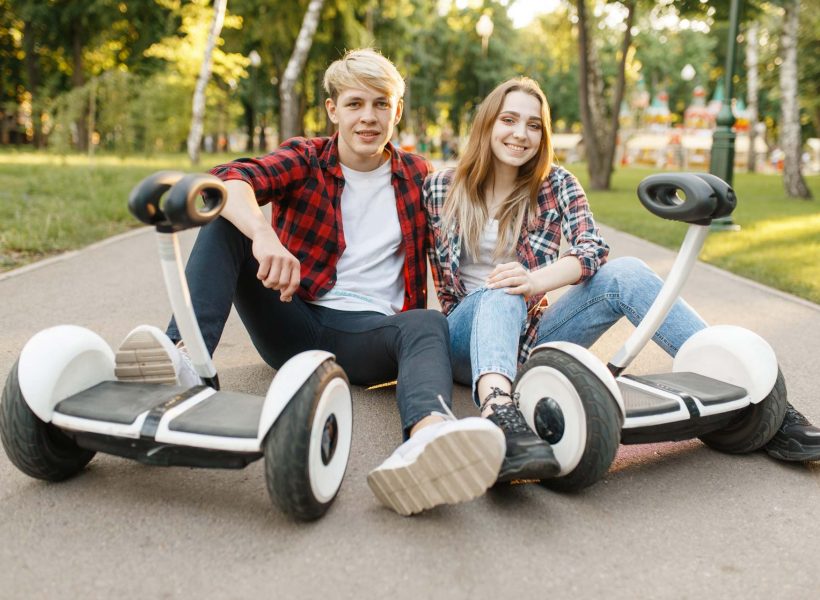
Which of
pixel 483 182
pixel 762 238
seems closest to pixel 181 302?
pixel 483 182

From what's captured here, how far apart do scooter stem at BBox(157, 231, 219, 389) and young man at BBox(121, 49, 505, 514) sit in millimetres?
52

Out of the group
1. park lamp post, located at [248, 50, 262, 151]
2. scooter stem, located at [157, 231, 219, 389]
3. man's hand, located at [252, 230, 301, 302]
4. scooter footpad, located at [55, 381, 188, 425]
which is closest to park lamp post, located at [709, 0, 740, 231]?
man's hand, located at [252, 230, 301, 302]

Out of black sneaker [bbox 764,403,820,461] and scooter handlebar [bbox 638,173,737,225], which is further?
black sneaker [bbox 764,403,820,461]

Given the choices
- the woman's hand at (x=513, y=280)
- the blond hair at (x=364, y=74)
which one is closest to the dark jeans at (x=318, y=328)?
the woman's hand at (x=513, y=280)

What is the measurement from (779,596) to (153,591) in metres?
1.44

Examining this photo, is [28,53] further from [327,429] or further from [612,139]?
[327,429]

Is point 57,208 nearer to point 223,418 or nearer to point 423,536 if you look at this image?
point 223,418

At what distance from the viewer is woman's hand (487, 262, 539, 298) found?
262 centimetres

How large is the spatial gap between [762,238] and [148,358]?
26.3ft

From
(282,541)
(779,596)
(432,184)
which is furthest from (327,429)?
(432,184)

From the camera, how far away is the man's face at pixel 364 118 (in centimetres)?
296

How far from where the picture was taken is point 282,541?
6.64 feet

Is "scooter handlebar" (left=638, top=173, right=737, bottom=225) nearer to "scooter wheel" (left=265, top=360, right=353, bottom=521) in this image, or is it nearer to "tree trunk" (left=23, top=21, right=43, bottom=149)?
"scooter wheel" (left=265, top=360, right=353, bottom=521)

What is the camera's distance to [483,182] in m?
3.11
